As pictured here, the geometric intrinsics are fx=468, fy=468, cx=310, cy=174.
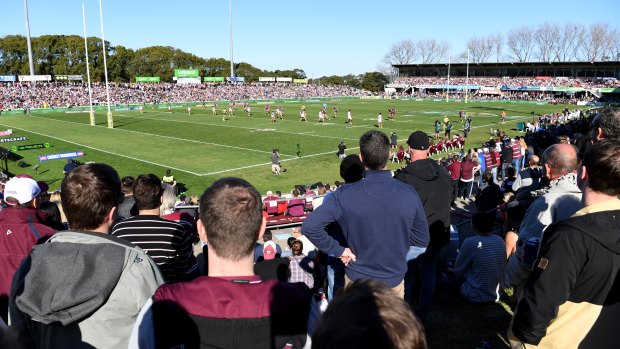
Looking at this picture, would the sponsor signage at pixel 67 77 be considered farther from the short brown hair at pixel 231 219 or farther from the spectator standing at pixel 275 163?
the short brown hair at pixel 231 219

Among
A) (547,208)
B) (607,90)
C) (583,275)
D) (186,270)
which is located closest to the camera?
(583,275)

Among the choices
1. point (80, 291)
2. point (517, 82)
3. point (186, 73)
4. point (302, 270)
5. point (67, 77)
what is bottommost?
point (302, 270)

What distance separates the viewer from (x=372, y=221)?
3936mm

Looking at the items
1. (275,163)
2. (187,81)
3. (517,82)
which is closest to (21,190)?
(275,163)

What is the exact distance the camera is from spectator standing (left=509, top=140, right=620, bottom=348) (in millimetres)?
2789

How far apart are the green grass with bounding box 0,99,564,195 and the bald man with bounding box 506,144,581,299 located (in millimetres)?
14246

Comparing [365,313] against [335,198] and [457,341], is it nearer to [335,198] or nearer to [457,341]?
[335,198]

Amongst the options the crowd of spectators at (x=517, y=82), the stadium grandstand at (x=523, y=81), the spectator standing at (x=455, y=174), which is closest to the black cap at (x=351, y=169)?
the spectator standing at (x=455, y=174)

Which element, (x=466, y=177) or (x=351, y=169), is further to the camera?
(x=466, y=177)

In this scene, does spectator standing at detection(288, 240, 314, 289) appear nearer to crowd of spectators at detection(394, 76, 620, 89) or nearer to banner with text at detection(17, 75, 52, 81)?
banner with text at detection(17, 75, 52, 81)

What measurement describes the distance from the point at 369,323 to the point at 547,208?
3.20m

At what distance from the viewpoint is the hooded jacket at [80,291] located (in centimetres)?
262

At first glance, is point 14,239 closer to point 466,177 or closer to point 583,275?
point 583,275

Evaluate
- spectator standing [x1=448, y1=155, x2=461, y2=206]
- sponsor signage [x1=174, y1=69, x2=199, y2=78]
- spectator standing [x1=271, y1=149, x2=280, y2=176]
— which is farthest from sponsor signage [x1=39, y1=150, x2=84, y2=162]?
sponsor signage [x1=174, y1=69, x2=199, y2=78]
